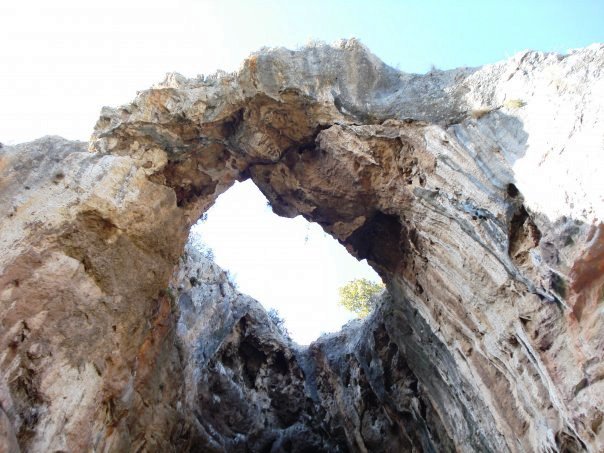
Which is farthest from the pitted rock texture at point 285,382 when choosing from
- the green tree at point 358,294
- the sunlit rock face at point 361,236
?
the green tree at point 358,294

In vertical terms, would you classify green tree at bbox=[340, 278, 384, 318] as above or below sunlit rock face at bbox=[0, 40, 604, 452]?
above

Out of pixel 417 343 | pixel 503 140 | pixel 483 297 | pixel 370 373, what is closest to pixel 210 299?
pixel 370 373

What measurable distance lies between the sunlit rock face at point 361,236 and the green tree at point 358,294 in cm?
951

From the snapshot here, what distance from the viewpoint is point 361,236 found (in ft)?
39.6

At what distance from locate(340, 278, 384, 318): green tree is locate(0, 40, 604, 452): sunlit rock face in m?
9.51

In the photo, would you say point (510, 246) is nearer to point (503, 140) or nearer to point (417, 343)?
point (503, 140)

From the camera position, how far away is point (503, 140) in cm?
820

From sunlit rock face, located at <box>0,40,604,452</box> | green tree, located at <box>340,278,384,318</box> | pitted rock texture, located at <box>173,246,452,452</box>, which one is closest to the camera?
sunlit rock face, located at <box>0,40,604,452</box>

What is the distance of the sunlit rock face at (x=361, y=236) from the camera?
267 inches

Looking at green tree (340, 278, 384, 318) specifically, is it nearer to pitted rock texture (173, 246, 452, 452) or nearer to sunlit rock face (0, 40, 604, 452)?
pitted rock texture (173, 246, 452, 452)

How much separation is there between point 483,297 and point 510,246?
1.09 m

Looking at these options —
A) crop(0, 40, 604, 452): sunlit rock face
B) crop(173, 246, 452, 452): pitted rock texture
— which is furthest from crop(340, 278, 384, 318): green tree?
crop(0, 40, 604, 452): sunlit rock face

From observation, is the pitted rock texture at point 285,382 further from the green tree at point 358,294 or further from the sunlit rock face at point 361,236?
the green tree at point 358,294

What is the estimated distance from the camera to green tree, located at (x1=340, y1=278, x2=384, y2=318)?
916 inches
